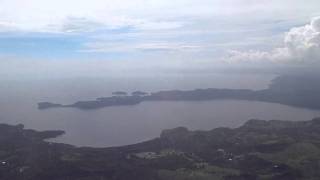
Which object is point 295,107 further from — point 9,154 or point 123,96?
point 9,154

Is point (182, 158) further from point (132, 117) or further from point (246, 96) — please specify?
point (246, 96)

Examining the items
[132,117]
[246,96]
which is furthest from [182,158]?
[246,96]

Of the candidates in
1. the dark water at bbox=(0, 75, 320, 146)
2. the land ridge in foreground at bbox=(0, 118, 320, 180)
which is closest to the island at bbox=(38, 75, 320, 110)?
the dark water at bbox=(0, 75, 320, 146)

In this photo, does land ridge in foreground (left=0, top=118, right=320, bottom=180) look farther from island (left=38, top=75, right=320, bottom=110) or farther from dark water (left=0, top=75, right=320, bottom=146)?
island (left=38, top=75, right=320, bottom=110)

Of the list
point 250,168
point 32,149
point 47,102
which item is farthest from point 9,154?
point 47,102

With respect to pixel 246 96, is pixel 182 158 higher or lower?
lower
